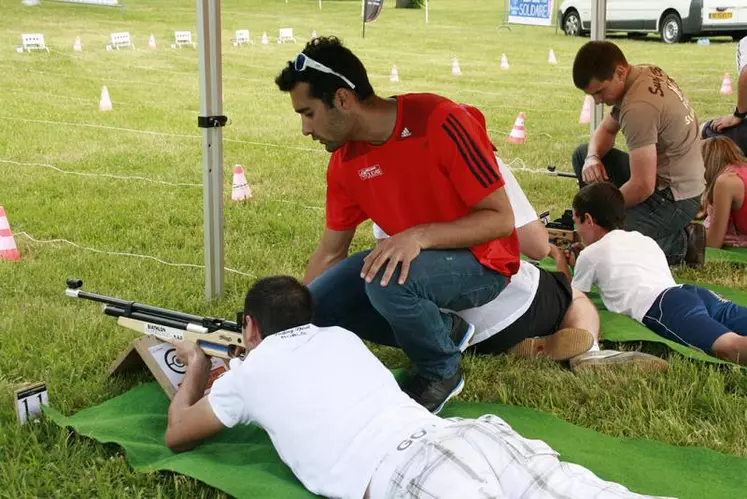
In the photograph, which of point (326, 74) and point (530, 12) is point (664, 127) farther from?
point (530, 12)

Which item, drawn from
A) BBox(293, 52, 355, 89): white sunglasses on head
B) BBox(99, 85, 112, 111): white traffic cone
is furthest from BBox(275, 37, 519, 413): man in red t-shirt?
BBox(99, 85, 112, 111): white traffic cone

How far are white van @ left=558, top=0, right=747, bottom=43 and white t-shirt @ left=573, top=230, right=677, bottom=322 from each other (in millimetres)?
18600

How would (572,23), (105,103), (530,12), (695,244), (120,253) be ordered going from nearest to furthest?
(695,244) < (120,253) < (105,103) < (572,23) < (530,12)

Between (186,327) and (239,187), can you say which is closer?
(186,327)

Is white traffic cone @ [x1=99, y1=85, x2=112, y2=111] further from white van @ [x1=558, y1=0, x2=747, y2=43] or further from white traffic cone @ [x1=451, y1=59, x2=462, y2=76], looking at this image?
white van @ [x1=558, y1=0, x2=747, y2=43]

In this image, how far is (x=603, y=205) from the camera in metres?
4.45

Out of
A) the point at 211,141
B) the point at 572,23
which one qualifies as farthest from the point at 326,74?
the point at 572,23

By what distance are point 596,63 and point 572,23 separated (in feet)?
69.4

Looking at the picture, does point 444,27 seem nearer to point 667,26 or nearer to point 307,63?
point 667,26

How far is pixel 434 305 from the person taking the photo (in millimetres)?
3320

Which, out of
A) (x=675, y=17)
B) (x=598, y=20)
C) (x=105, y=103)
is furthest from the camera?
(x=675, y=17)

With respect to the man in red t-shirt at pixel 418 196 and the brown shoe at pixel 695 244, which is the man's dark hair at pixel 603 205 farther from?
the brown shoe at pixel 695 244

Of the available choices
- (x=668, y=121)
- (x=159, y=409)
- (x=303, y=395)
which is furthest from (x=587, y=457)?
(x=668, y=121)

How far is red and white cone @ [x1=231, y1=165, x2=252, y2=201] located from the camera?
291 inches
